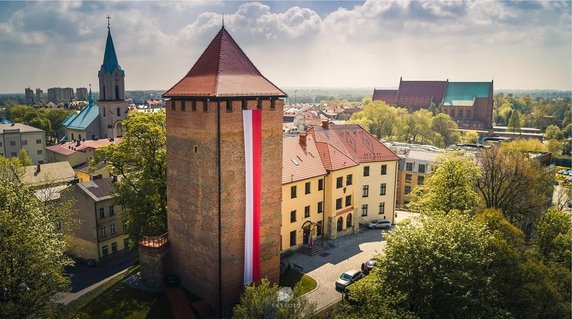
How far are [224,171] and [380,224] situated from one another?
2364cm

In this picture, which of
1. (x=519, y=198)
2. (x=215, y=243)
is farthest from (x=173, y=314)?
(x=519, y=198)

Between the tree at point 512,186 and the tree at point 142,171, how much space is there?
1167 inches

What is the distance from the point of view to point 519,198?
3900 cm

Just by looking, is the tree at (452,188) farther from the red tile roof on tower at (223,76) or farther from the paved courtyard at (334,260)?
the red tile roof on tower at (223,76)

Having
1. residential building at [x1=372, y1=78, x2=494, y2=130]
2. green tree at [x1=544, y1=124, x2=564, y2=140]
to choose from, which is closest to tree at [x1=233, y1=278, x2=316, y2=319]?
green tree at [x1=544, y1=124, x2=564, y2=140]

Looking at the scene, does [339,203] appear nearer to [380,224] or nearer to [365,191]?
[365,191]

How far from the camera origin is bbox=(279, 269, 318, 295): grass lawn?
31303mm

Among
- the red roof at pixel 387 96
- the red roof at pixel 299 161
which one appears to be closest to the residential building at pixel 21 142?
the red roof at pixel 299 161

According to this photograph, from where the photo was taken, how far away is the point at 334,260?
1407 inches

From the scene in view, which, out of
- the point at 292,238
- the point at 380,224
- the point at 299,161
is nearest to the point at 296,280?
the point at 292,238

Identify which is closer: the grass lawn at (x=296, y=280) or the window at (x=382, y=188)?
the grass lawn at (x=296, y=280)

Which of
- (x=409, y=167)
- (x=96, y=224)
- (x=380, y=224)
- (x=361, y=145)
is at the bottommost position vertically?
(x=380, y=224)

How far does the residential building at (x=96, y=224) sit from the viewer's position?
Answer: 4028 centimetres

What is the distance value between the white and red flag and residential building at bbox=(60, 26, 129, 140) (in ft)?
186
